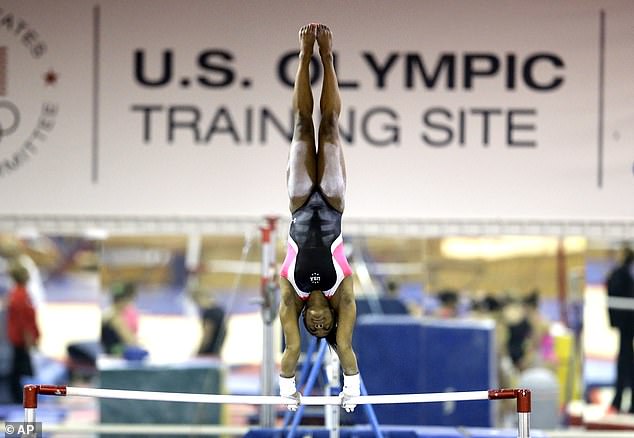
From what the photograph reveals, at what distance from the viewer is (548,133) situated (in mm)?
7676

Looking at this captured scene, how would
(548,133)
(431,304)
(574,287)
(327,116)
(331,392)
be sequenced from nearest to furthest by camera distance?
(327,116), (331,392), (548,133), (574,287), (431,304)

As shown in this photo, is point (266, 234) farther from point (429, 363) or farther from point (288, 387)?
point (429, 363)

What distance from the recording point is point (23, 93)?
25.4 feet

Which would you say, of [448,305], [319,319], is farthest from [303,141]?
[448,305]

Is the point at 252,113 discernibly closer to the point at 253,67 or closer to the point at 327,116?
the point at 253,67

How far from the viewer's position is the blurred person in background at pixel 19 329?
457 inches

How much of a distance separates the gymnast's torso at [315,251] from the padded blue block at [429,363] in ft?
10.2

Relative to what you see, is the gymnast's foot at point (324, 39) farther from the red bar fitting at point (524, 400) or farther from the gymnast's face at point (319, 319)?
the red bar fitting at point (524, 400)

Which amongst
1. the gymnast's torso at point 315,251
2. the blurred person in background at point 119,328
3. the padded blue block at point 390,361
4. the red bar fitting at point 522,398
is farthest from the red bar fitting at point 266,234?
the blurred person in background at point 119,328

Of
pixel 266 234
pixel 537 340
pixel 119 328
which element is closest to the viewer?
pixel 266 234

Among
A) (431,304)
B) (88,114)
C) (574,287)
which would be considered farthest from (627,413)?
(88,114)

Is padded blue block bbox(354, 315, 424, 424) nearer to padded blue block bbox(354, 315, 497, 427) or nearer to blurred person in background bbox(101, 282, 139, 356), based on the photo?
padded blue block bbox(354, 315, 497, 427)

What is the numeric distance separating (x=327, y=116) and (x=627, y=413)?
723 cm

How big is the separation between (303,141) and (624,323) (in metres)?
6.72
